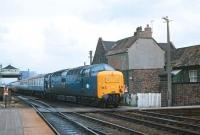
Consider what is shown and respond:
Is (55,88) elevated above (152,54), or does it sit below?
below

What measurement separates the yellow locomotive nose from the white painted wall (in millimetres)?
32119

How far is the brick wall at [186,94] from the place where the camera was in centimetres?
4034

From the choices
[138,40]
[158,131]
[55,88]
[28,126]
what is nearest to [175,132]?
[158,131]

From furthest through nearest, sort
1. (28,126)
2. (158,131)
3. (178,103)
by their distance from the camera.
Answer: (178,103)
(28,126)
(158,131)

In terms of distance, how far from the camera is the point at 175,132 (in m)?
18.2

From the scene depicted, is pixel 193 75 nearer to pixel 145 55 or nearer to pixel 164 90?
pixel 164 90

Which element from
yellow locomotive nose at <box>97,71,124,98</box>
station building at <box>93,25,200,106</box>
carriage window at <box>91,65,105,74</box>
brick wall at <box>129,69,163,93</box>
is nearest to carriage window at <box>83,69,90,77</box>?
carriage window at <box>91,65,105,74</box>

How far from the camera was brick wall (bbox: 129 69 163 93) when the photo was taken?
196 ft

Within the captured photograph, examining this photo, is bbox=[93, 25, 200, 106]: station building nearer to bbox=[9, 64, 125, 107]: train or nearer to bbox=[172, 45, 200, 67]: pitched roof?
bbox=[172, 45, 200, 67]: pitched roof

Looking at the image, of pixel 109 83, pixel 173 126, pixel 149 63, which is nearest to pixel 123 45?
pixel 149 63

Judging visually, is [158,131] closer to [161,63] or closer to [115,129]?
[115,129]

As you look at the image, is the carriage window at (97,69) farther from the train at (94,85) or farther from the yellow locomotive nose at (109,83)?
the yellow locomotive nose at (109,83)

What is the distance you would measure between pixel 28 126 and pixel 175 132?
6253 mm

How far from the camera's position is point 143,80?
60750 mm
